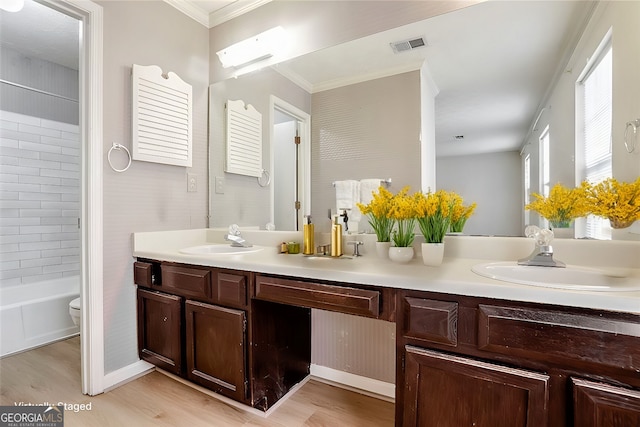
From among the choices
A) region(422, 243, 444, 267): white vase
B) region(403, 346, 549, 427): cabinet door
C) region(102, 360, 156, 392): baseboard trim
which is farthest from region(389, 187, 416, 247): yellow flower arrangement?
region(102, 360, 156, 392): baseboard trim

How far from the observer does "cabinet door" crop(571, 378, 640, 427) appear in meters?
0.79

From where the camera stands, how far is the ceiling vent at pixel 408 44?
62.1 inches

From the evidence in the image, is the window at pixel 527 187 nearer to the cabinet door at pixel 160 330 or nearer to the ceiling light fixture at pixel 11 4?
the cabinet door at pixel 160 330

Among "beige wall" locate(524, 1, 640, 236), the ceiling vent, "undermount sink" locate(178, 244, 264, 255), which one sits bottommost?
"undermount sink" locate(178, 244, 264, 255)

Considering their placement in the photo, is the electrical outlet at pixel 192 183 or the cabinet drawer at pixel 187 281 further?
the electrical outlet at pixel 192 183

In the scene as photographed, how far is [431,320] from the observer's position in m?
1.03

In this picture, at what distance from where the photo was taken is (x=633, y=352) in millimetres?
784

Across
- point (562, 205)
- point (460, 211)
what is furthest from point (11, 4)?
point (562, 205)

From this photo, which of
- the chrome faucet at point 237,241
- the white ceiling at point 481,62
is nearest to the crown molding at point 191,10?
the white ceiling at point 481,62

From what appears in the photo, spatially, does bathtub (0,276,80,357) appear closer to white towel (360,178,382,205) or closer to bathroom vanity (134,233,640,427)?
bathroom vanity (134,233,640,427)

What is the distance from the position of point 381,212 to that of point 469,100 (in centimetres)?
71

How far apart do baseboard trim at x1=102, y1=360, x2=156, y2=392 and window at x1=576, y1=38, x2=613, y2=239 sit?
2486mm

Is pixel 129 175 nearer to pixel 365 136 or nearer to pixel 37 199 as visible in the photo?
pixel 365 136

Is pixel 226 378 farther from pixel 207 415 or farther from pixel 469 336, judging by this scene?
pixel 469 336
